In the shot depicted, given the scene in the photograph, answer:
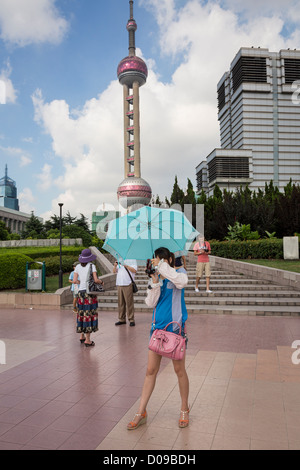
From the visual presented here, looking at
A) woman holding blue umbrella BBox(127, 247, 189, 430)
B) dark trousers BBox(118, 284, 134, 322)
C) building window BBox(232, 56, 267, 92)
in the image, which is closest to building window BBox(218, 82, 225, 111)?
building window BBox(232, 56, 267, 92)

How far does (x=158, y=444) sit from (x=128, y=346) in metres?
3.62

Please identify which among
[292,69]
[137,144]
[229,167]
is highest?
[292,69]

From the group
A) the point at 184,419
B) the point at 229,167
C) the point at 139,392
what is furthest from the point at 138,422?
the point at 229,167

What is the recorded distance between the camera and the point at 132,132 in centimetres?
8775

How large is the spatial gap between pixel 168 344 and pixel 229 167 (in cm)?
9909

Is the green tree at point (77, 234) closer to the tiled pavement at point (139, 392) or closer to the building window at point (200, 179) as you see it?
the tiled pavement at point (139, 392)

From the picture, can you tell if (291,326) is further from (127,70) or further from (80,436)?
(127,70)

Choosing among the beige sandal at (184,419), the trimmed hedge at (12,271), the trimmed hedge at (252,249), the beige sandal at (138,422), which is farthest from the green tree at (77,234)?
the beige sandal at (184,419)

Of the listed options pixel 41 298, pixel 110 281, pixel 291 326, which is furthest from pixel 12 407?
pixel 110 281

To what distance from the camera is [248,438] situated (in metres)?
3.40

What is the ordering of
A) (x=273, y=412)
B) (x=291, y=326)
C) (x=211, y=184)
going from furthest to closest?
(x=211, y=184)
(x=291, y=326)
(x=273, y=412)

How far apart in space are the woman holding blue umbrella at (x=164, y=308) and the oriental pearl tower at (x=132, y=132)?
8137 cm

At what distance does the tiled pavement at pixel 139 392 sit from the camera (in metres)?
3.46

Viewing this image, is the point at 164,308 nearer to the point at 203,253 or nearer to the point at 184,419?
the point at 184,419
